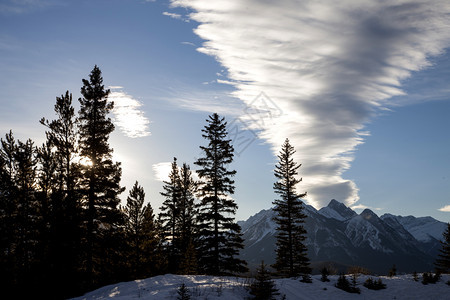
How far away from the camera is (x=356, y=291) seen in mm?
17812

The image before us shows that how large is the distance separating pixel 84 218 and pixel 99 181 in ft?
12.8

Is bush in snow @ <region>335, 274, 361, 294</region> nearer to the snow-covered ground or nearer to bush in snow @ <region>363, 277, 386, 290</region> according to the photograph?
the snow-covered ground

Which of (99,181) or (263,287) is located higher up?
(99,181)

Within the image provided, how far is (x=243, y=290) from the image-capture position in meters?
15.3

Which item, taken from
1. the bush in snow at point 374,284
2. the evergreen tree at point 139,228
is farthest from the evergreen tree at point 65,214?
the bush in snow at point 374,284

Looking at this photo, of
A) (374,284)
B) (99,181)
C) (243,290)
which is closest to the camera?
(243,290)

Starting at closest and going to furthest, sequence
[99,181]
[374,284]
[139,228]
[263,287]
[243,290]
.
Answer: [263,287] → [243,290] → [374,284] → [99,181] → [139,228]

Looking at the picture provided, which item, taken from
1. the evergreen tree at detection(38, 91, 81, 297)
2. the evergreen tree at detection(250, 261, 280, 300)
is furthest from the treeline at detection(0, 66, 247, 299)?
the evergreen tree at detection(250, 261, 280, 300)

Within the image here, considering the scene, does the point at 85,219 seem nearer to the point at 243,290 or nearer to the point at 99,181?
the point at 99,181

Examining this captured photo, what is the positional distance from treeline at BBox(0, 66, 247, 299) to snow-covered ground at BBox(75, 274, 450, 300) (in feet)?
12.3

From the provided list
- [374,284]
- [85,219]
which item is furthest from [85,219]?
[374,284]

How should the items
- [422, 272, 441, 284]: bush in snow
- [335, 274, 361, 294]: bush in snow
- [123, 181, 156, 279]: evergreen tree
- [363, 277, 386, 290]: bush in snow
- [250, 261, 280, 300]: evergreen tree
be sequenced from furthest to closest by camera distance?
[123, 181, 156, 279]: evergreen tree → [422, 272, 441, 284]: bush in snow → [363, 277, 386, 290]: bush in snow → [335, 274, 361, 294]: bush in snow → [250, 261, 280, 300]: evergreen tree

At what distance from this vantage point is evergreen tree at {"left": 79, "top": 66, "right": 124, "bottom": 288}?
25.0 m

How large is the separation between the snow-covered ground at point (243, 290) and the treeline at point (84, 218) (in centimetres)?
374
